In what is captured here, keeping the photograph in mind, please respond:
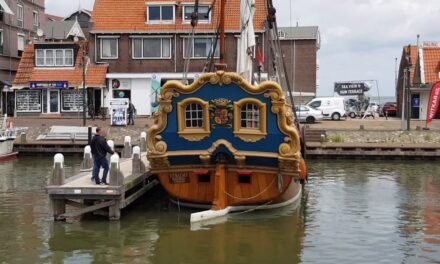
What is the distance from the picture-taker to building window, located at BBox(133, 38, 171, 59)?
50312 mm

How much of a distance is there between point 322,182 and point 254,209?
Result: 7802 millimetres

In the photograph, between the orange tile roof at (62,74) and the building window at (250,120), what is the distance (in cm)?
3402

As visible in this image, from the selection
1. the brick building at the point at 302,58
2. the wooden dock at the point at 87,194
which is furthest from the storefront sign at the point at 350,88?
the wooden dock at the point at 87,194

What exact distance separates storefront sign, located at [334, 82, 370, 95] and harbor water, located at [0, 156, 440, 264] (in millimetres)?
47514

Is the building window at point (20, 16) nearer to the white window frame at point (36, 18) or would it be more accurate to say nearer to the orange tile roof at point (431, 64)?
the white window frame at point (36, 18)

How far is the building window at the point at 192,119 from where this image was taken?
16781mm

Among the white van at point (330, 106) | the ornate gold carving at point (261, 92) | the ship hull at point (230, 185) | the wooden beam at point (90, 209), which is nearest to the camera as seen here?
the wooden beam at point (90, 209)

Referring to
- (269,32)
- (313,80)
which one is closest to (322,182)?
(269,32)

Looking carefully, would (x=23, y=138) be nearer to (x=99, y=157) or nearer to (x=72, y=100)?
(x=72, y=100)

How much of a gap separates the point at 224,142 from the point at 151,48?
34918 millimetres

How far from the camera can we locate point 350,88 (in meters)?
69.9

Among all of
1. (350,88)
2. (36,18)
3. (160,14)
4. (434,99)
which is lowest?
(434,99)

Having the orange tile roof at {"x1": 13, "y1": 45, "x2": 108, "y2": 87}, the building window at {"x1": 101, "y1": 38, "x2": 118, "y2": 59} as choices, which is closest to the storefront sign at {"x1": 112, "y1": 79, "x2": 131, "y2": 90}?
the orange tile roof at {"x1": 13, "y1": 45, "x2": 108, "y2": 87}

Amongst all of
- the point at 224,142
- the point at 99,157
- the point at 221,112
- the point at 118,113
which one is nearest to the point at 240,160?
the point at 224,142
